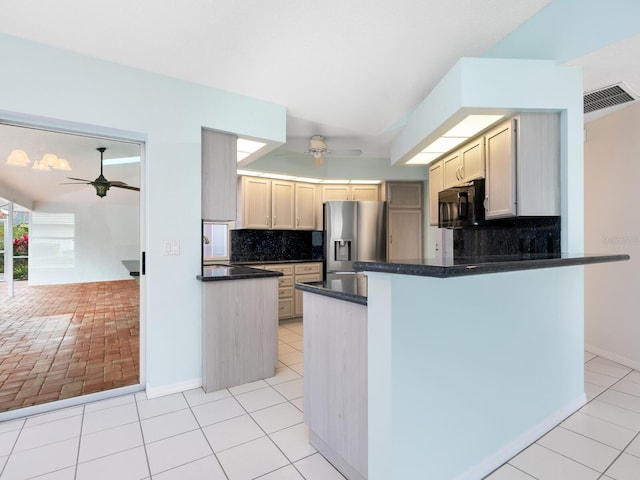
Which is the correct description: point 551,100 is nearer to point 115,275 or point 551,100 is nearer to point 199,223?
point 199,223

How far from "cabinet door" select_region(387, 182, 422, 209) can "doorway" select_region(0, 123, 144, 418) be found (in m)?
3.83

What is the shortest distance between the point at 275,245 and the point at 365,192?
178 cm

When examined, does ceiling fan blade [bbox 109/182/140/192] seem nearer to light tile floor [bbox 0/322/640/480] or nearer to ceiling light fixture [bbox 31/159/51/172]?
ceiling light fixture [bbox 31/159/51/172]

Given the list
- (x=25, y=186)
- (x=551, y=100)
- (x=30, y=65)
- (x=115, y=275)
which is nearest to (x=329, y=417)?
(x=115, y=275)

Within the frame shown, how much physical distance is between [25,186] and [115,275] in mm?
903

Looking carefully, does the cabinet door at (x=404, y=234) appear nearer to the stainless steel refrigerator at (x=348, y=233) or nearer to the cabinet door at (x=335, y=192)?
the stainless steel refrigerator at (x=348, y=233)

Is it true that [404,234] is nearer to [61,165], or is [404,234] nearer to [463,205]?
[463,205]

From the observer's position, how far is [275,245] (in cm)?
533

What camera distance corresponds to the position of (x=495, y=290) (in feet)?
5.47

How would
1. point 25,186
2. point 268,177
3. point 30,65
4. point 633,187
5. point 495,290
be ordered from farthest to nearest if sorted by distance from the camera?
point 268,177 → point 633,187 → point 25,186 → point 30,65 → point 495,290

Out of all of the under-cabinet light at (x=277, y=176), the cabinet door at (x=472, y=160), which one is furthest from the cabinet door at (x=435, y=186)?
the under-cabinet light at (x=277, y=176)

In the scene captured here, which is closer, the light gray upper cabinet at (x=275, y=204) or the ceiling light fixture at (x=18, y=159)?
the ceiling light fixture at (x=18, y=159)

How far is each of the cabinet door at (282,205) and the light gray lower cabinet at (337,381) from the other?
10.5 feet

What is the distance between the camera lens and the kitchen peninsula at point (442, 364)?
4.18 feet
